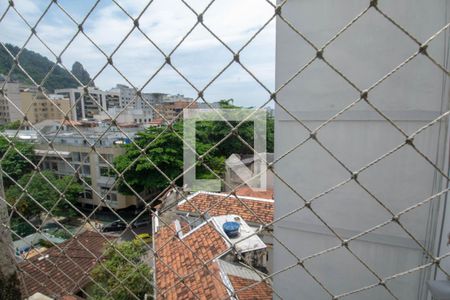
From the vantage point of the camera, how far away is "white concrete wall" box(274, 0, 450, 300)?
94cm

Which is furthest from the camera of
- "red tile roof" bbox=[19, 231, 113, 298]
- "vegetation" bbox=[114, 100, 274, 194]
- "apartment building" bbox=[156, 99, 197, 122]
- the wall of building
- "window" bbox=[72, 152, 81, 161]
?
"window" bbox=[72, 152, 81, 161]

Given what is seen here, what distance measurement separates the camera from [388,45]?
0.97m

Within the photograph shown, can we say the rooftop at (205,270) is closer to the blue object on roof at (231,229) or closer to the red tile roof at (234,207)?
the blue object on roof at (231,229)

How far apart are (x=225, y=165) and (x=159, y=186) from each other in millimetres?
1917

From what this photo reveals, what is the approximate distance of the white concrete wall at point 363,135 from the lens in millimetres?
940

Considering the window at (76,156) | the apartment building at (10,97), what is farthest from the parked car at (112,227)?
the apartment building at (10,97)

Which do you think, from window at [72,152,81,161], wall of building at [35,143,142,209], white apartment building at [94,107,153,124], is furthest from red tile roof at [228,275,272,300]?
window at [72,152,81,161]

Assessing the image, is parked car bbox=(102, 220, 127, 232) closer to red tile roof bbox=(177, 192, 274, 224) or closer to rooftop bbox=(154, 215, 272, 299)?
red tile roof bbox=(177, 192, 274, 224)

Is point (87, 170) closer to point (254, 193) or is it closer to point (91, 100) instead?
point (254, 193)

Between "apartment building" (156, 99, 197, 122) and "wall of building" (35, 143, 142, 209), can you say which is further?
"wall of building" (35, 143, 142, 209)

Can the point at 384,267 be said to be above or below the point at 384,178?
below

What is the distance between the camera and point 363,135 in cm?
104

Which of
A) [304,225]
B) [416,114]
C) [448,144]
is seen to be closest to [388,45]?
[416,114]

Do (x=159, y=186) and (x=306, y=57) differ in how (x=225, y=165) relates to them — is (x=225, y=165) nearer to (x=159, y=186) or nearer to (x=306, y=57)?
(x=159, y=186)
